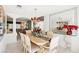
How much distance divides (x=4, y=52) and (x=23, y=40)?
1.16 ft

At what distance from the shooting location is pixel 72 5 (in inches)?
75.9

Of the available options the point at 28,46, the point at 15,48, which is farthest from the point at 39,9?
the point at 15,48

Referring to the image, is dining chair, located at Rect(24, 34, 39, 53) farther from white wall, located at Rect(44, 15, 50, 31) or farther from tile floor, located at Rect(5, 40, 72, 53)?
white wall, located at Rect(44, 15, 50, 31)

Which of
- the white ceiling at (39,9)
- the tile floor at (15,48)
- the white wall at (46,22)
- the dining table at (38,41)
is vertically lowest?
the tile floor at (15,48)

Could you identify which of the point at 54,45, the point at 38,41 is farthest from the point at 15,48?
the point at 54,45

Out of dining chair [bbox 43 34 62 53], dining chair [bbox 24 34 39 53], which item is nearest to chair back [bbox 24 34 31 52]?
dining chair [bbox 24 34 39 53]

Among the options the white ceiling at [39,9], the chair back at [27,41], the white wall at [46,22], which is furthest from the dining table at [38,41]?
the white ceiling at [39,9]

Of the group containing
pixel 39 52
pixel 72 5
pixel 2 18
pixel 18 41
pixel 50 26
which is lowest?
pixel 39 52

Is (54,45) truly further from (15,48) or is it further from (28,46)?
(15,48)

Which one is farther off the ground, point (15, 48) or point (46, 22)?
point (46, 22)

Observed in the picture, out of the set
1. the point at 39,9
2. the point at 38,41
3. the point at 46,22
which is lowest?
the point at 38,41

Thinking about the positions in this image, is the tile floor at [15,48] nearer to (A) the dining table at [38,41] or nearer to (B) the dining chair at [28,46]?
(B) the dining chair at [28,46]
